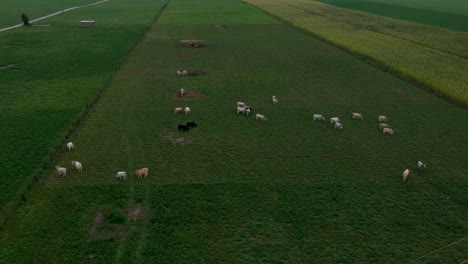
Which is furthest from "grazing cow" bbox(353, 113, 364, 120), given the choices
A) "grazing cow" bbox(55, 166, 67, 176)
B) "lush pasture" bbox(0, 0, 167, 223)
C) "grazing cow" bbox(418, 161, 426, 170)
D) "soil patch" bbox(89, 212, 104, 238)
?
"lush pasture" bbox(0, 0, 167, 223)

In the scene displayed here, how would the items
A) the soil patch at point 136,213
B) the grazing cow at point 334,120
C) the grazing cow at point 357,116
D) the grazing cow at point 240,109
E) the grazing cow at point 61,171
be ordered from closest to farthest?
1. the soil patch at point 136,213
2. the grazing cow at point 61,171
3. the grazing cow at point 334,120
4. the grazing cow at point 357,116
5. the grazing cow at point 240,109

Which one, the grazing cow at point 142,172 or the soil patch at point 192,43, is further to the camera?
the soil patch at point 192,43

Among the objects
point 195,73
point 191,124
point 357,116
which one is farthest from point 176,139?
point 195,73

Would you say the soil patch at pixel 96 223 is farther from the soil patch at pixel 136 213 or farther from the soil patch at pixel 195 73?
the soil patch at pixel 195 73

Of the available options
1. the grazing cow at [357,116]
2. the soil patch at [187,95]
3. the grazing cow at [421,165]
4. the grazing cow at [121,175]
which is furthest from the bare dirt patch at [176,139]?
the grazing cow at [421,165]

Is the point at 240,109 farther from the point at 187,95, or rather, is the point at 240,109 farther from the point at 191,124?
the point at 187,95

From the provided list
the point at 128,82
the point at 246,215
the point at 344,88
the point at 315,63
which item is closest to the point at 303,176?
the point at 246,215
